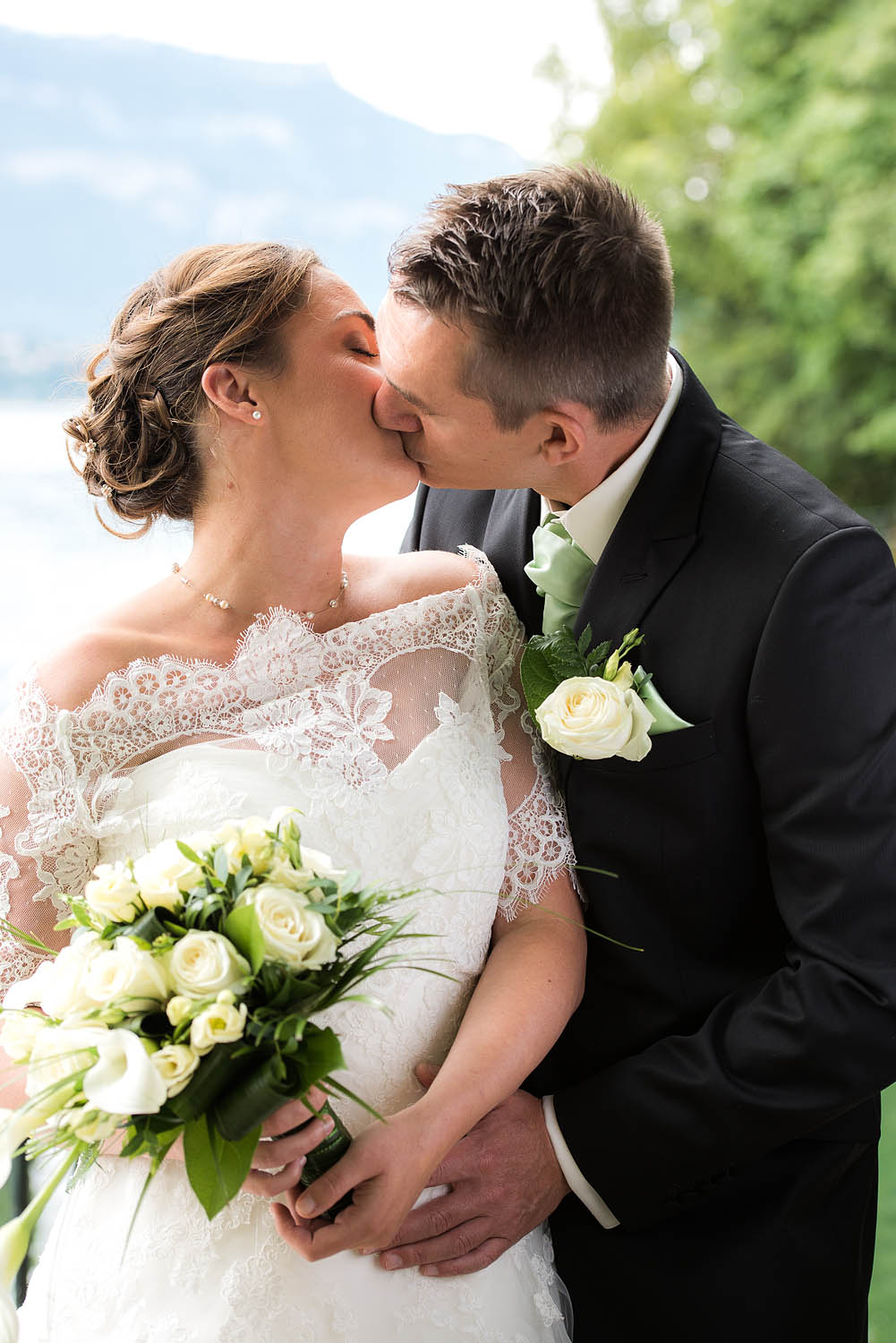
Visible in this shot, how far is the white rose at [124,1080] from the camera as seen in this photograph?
1.13m

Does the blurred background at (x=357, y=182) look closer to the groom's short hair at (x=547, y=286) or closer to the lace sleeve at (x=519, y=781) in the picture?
the groom's short hair at (x=547, y=286)

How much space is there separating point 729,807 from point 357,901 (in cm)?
76

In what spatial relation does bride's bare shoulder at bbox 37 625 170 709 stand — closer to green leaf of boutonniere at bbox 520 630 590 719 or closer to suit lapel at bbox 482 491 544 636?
green leaf of boutonniere at bbox 520 630 590 719

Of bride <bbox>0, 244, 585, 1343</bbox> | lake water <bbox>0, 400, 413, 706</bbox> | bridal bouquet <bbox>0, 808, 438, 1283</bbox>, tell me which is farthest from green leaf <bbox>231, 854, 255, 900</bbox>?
lake water <bbox>0, 400, 413, 706</bbox>

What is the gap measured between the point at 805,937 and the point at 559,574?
729 mm

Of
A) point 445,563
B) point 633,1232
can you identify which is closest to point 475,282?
point 445,563

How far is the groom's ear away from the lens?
6.14 feet

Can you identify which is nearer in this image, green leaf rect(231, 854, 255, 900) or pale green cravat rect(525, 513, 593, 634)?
green leaf rect(231, 854, 255, 900)

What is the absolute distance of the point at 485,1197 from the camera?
5.87 feet

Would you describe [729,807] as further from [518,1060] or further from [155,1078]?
[155,1078]

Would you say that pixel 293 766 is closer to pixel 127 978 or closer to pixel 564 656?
pixel 564 656

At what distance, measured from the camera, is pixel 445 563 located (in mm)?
2279

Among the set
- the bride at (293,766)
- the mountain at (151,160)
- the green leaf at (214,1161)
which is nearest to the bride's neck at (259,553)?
the bride at (293,766)

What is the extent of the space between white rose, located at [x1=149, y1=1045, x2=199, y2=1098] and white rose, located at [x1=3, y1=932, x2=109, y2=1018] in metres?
0.11
